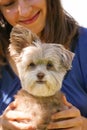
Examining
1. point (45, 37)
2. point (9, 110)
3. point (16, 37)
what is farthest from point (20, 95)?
point (45, 37)

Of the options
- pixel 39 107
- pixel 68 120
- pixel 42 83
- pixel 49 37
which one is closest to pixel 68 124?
pixel 68 120

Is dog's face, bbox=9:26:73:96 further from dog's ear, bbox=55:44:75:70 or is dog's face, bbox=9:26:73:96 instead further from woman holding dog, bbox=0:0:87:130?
woman holding dog, bbox=0:0:87:130

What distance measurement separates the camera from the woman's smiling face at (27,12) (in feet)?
9.97

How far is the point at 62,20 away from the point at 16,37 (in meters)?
0.75

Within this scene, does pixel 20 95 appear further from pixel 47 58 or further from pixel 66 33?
pixel 66 33

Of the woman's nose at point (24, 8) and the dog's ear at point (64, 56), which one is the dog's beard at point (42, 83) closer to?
the dog's ear at point (64, 56)

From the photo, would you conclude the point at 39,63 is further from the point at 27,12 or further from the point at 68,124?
the point at 27,12

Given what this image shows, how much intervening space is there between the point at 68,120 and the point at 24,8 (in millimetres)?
693

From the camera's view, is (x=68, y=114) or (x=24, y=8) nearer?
(x=68, y=114)

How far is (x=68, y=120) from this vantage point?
2764 mm

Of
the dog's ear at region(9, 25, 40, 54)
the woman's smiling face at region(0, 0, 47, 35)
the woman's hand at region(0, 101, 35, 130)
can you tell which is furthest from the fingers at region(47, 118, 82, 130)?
the woman's smiling face at region(0, 0, 47, 35)

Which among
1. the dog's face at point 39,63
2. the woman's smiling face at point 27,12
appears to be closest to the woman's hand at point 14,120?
the dog's face at point 39,63

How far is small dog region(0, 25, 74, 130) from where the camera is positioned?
2.55m

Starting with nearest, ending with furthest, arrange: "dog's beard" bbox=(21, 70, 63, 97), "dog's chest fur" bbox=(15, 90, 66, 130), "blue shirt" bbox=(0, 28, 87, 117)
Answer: "dog's beard" bbox=(21, 70, 63, 97), "dog's chest fur" bbox=(15, 90, 66, 130), "blue shirt" bbox=(0, 28, 87, 117)
